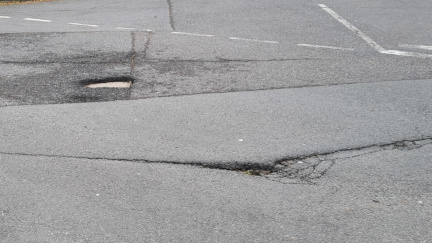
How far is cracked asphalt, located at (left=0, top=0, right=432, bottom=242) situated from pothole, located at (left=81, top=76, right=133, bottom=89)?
0.08 metres

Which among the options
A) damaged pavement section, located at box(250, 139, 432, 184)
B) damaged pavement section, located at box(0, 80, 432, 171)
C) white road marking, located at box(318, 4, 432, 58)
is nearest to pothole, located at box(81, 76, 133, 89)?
damaged pavement section, located at box(0, 80, 432, 171)

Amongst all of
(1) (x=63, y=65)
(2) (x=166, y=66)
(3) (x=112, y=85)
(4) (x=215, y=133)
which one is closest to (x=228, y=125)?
(4) (x=215, y=133)

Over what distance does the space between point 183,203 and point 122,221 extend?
62 cm

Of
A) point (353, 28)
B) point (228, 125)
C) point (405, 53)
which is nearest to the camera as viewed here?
point (228, 125)

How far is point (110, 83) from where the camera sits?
9.00 metres

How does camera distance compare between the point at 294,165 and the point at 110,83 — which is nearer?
the point at 294,165

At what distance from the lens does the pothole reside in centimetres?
887

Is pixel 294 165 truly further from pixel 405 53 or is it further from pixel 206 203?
pixel 405 53

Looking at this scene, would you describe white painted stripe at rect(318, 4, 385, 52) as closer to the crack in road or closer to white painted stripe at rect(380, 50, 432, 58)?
white painted stripe at rect(380, 50, 432, 58)

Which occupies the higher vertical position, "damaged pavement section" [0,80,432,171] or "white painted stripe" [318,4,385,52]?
"white painted stripe" [318,4,385,52]

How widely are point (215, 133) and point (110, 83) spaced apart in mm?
2581

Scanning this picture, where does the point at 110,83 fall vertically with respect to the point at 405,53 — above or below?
below

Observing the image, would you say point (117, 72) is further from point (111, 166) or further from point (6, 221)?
point (6, 221)

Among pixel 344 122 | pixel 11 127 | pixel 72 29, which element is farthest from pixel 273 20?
pixel 11 127
